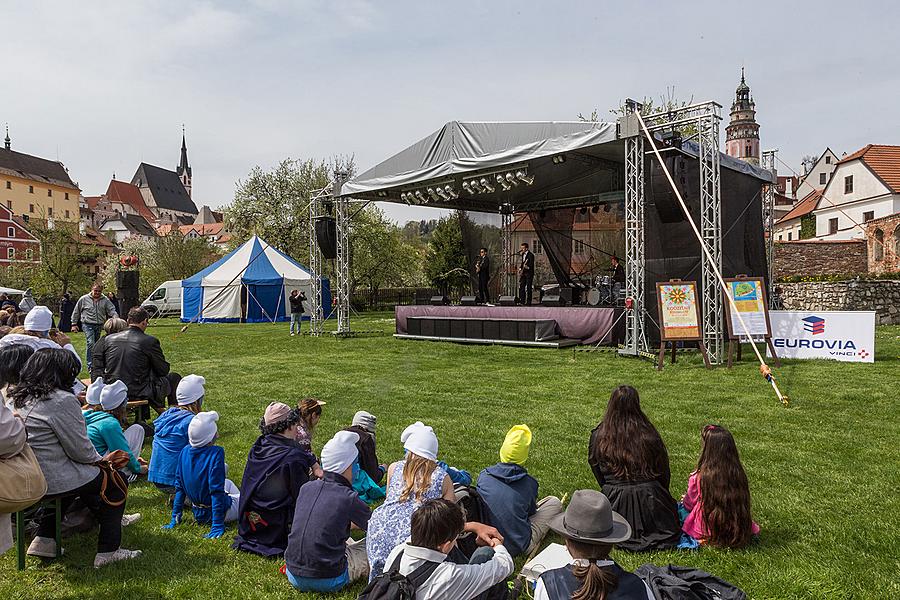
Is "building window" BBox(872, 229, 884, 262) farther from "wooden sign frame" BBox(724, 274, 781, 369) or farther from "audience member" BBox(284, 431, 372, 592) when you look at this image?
"audience member" BBox(284, 431, 372, 592)

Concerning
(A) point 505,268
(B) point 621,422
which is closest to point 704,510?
(B) point 621,422

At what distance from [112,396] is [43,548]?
1.29 meters

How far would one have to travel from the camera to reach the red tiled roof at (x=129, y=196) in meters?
112

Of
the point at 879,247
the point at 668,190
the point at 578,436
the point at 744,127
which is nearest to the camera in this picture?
the point at 578,436

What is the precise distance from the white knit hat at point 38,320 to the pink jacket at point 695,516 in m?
6.08

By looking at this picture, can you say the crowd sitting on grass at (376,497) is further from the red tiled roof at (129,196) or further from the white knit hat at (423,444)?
the red tiled roof at (129,196)

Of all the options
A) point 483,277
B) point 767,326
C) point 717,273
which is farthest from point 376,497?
point 483,277

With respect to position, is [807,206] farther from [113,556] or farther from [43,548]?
[43,548]

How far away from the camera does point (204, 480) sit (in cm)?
401

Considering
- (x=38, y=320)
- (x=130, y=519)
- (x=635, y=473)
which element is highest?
(x=38, y=320)

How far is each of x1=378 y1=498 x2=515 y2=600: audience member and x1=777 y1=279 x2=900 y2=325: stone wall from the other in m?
20.7

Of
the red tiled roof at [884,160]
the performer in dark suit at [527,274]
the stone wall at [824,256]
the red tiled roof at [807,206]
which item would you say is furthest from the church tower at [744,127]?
the performer in dark suit at [527,274]

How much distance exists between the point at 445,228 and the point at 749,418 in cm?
3337

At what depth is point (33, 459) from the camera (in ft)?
9.23
